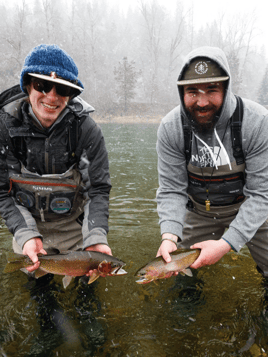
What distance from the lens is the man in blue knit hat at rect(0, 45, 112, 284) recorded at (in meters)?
2.58

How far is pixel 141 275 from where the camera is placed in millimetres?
→ 2459

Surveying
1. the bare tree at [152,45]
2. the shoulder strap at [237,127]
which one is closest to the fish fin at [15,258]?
the shoulder strap at [237,127]

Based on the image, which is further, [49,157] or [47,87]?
[49,157]

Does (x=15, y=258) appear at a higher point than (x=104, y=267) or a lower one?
higher

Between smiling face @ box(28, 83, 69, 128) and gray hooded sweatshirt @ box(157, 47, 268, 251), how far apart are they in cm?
104

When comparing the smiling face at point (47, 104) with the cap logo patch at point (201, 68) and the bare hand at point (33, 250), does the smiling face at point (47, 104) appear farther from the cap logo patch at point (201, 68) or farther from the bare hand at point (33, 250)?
the cap logo patch at point (201, 68)

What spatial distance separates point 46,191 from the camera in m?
2.85

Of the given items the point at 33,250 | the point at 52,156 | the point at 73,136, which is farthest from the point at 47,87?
the point at 33,250

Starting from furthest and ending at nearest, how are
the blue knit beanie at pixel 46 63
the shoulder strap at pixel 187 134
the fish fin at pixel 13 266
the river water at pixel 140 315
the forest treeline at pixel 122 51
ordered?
the forest treeline at pixel 122 51 → the shoulder strap at pixel 187 134 → the river water at pixel 140 315 → the blue knit beanie at pixel 46 63 → the fish fin at pixel 13 266

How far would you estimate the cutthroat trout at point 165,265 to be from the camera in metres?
2.45

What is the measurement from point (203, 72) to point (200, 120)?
435 millimetres

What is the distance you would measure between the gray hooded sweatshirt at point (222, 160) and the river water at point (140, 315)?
90 cm

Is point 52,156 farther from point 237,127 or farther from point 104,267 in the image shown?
point 237,127

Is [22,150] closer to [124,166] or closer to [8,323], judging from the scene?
[8,323]
